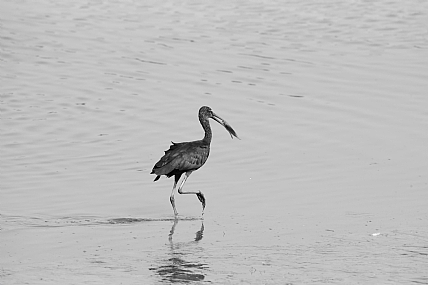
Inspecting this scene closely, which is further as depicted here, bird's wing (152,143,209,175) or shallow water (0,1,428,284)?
bird's wing (152,143,209,175)

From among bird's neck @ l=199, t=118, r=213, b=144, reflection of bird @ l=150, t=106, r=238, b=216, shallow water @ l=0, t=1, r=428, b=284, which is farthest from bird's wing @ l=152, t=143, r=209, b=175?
shallow water @ l=0, t=1, r=428, b=284

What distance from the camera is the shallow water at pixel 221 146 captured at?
8969mm

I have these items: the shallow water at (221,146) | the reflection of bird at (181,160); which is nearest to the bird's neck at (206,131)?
the reflection of bird at (181,160)

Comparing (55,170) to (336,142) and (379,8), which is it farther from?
(379,8)

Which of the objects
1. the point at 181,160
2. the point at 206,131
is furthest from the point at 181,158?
the point at 206,131

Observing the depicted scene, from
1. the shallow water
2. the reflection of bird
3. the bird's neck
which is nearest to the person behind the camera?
the shallow water

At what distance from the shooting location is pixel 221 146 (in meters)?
14.3

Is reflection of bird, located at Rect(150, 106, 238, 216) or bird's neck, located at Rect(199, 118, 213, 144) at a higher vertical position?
bird's neck, located at Rect(199, 118, 213, 144)

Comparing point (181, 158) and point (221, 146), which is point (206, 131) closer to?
point (181, 158)

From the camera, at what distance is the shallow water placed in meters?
8.97

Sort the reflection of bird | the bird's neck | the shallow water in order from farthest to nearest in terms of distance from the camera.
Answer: the bird's neck < the reflection of bird < the shallow water

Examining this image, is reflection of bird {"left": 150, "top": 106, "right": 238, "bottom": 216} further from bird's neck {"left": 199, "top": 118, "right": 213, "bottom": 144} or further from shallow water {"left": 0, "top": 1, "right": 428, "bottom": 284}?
shallow water {"left": 0, "top": 1, "right": 428, "bottom": 284}

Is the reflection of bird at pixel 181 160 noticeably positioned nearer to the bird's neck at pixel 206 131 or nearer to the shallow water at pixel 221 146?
the bird's neck at pixel 206 131

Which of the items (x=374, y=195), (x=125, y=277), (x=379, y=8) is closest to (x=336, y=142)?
(x=374, y=195)
